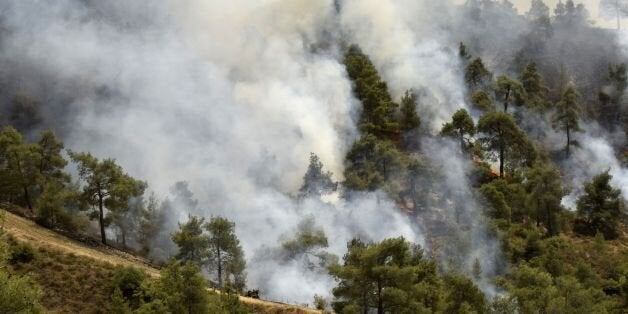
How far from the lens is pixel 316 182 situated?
6166cm

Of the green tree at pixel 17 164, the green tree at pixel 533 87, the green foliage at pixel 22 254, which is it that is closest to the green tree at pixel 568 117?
the green tree at pixel 533 87

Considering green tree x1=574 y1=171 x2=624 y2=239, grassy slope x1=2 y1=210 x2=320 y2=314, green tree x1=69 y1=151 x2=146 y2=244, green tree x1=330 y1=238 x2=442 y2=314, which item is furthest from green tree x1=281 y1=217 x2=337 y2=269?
green tree x1=574 y1=171 x2=624 y2=239

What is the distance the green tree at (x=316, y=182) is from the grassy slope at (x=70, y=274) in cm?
1830

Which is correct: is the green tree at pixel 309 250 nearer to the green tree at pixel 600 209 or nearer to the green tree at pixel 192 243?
the green tree at pixel 192 243

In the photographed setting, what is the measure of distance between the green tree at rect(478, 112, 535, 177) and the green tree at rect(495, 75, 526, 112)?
939cm

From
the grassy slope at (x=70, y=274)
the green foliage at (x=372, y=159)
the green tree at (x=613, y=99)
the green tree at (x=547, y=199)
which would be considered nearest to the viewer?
the grassy slope at (x=70, y=274)

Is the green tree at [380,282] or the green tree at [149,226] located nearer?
the green tree at [380,282]

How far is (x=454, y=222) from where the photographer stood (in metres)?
59.6

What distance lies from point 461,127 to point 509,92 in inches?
664

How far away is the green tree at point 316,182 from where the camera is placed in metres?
61.1

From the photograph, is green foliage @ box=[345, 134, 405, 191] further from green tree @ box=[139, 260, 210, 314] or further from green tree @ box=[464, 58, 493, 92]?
green tree @ box=[139, 260, 210, 314]

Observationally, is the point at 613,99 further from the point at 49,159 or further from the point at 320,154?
the point at 49,159

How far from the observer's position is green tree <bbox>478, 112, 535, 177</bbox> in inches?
2697

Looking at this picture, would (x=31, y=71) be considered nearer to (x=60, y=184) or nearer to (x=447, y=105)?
(x=60, y=184)
